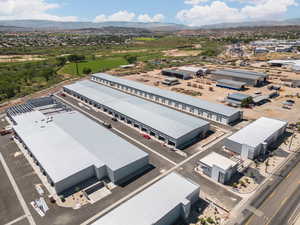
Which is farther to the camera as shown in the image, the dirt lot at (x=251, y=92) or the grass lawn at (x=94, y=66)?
the grass lawn at (x=94, y=66)

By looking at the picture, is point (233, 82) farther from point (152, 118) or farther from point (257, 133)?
point (152, 118)

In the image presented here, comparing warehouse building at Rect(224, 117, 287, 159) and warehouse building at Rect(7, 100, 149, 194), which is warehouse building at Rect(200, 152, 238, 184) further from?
warehouse building at Rect(7, 100, 149, 194)

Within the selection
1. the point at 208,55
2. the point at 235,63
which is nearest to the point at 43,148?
the point at 235,63

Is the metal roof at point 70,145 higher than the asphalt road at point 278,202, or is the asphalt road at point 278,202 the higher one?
the metal roof at point 70,145

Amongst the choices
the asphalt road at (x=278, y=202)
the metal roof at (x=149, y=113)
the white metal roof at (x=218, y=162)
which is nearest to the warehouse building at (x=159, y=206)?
the white metal roof at (x=218, y=162)

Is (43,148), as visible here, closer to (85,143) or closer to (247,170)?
(85,143)

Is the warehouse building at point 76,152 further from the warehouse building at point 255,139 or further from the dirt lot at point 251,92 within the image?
the dirt lot at point 251,92
